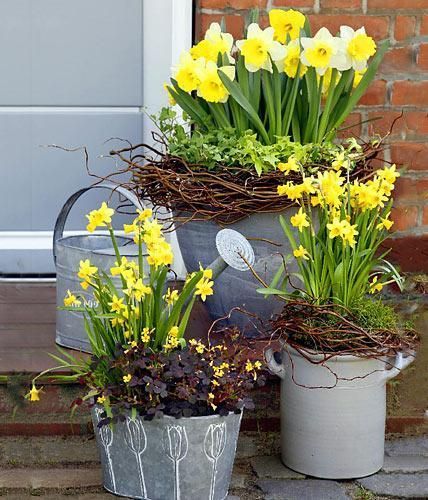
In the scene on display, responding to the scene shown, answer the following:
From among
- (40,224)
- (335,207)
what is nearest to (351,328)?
(335,207)

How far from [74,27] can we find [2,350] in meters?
1.35

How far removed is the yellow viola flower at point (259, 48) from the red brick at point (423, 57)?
0.70 m

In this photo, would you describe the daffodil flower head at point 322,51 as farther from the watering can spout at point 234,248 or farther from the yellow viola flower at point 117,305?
the yellow viola flower at point 117,305

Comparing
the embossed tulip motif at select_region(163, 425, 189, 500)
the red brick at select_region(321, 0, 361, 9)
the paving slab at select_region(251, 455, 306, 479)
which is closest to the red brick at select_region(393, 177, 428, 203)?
the red brick at select_region(321, 0, 361, 9)

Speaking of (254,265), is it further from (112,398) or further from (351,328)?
(112,398)

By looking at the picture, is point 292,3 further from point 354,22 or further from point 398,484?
point 398,484

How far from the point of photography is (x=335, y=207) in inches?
105

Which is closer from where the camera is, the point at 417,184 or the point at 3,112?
the point at 417,184

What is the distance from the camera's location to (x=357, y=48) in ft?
9.64

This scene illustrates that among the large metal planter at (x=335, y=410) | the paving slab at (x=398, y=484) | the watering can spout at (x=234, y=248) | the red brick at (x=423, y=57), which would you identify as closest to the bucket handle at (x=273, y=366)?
the large metal planter at (x=335, y=410)

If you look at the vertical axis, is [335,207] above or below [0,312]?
above

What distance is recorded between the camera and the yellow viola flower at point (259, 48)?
2922 millimetres

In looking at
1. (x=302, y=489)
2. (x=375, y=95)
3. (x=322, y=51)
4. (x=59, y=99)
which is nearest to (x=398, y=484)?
(x=302, y=489)

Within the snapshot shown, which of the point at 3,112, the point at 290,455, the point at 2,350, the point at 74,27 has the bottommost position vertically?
the point at 290,455
